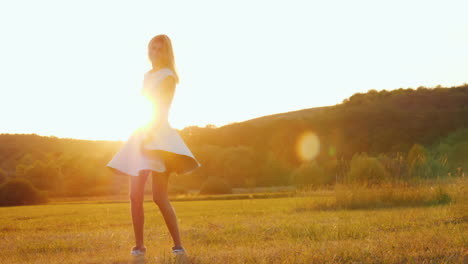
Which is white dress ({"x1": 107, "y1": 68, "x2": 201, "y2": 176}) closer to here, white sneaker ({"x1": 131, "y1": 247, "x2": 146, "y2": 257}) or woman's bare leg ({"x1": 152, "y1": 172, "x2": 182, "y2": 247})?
woman's bare leg ({"x1": 152, "y1": 172, "x2": 182, "y2": 247})

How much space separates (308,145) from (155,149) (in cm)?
6088

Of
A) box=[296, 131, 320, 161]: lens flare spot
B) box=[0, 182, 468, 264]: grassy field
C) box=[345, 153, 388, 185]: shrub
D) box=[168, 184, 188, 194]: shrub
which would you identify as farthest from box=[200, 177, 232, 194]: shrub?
box=[296, 131, 320, 161]: lens flare spot

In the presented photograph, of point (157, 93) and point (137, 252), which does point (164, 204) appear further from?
point (157, 93)

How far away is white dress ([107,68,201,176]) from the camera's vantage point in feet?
13.1

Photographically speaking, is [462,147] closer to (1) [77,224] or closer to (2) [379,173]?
(2) [379,173]

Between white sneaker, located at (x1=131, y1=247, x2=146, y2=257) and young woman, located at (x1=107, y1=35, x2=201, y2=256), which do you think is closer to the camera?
young woman, located at (x1=107, y1=35, x2=201, y2=256)

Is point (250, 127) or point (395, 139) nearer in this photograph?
point (395, 139)

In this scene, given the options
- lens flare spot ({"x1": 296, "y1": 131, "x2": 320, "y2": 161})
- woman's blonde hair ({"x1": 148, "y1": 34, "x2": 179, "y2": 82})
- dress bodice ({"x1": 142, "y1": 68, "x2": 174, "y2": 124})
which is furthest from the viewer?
lens flare spot ({"x1": 296, "y1": 131, "x2": 320, "y2": 161})

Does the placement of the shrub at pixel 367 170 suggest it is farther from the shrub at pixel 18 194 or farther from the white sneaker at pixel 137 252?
the shrub at pixel 18 194

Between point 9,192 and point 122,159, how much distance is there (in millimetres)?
22529

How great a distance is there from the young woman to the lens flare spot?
58.2m

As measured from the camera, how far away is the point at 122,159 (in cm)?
406

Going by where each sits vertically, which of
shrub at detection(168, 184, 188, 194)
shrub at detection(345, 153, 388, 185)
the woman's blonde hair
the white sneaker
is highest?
the woman's blonde hair

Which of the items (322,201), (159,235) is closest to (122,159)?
(159,235)
